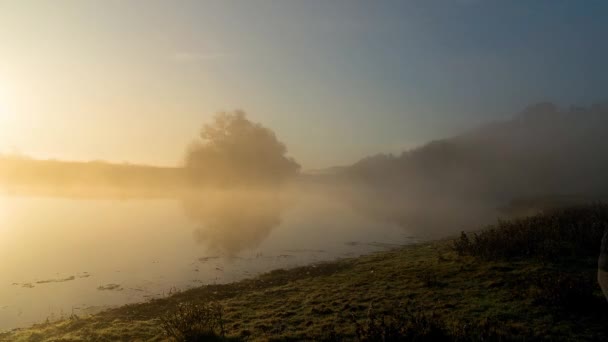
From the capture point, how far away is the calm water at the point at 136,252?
20.2 meters

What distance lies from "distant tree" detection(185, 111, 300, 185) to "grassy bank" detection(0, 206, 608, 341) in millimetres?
98090

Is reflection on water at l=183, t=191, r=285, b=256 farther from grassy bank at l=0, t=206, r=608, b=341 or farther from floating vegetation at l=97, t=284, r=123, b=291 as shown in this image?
grassy bank at l=0, t=206, r=608, b=341

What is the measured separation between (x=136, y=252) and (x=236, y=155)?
88.0 m

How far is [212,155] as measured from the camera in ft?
380

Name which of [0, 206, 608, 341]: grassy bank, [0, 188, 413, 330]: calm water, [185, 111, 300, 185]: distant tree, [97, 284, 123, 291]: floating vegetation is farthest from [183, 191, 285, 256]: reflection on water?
[185, 111, 300, 185]: distant tree

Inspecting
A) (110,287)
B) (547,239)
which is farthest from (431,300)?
(110,287)

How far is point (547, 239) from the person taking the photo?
18.3m

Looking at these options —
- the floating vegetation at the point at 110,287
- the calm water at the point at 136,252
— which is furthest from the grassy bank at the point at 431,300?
the floating vegetation at the point at 110,287

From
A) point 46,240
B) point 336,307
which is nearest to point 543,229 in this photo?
point 336,307

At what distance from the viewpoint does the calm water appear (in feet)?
66.3

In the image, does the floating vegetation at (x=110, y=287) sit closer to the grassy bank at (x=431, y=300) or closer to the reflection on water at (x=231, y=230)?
the grassy bank at (x=431, y=300)

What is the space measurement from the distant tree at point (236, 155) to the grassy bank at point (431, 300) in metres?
98.1

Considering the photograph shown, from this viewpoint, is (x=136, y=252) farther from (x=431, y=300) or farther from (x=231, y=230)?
(x=431, y=300)

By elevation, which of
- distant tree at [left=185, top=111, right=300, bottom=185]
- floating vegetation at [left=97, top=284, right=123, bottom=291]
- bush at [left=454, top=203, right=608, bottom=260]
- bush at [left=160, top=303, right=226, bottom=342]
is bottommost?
floating vegetation at [left=97, top=284, right=123, bottom=291]
